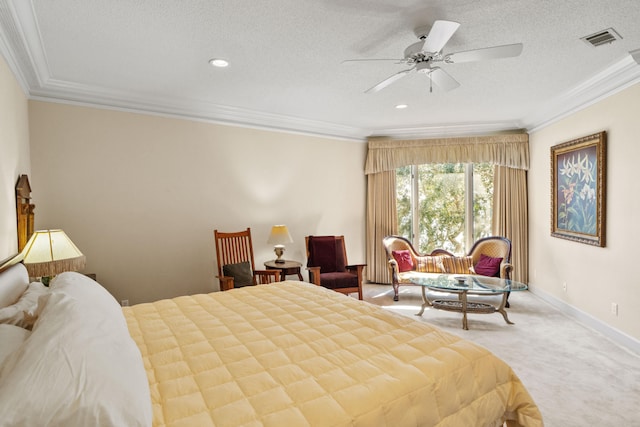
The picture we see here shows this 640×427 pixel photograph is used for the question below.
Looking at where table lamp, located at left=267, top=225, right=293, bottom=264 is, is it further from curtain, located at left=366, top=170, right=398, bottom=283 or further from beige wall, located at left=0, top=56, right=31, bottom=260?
beige wall, located at left=0, top=56, right=31, bottom=260

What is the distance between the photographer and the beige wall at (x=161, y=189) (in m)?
3.70

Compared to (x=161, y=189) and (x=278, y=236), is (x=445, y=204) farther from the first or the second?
(x=161, y=189)

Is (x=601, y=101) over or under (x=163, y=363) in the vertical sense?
over

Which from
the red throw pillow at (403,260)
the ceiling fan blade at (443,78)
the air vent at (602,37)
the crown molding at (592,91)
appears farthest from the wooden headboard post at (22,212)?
the crown molding at (592,91)

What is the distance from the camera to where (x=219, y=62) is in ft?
10.3

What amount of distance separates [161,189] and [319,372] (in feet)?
11.3

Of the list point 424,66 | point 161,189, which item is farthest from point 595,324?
point 161,189

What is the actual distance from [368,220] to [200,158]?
2.97 m

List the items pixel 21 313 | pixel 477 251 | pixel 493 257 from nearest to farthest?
pixel 21 313, pixel 493 257, pixel 477 251

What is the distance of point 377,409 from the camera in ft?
4.32

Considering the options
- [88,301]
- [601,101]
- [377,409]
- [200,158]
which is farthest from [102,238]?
[601,101]

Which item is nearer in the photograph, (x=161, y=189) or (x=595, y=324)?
(x=595, y=324)

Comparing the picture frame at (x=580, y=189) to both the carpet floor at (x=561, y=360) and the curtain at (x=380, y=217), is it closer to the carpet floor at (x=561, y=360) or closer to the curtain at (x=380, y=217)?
the carpet floor at (x=561, y=360)

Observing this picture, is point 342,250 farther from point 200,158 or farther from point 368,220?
point 200,158
